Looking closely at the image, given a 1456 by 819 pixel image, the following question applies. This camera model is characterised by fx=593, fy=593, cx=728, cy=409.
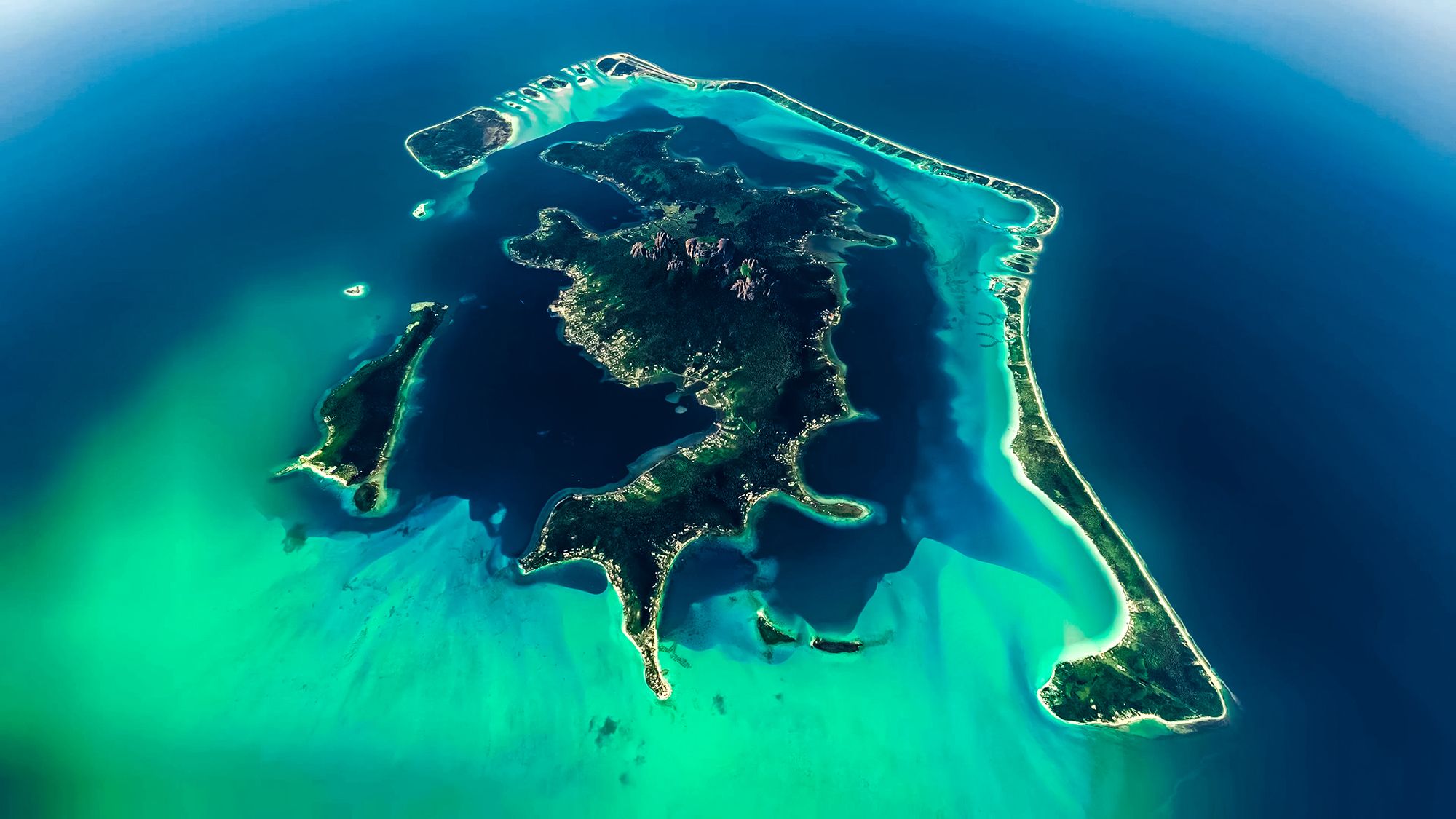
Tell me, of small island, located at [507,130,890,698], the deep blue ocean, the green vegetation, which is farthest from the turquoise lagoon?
small island, located at [507,130,890,698]

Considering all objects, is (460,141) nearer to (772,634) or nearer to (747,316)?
(747,316)

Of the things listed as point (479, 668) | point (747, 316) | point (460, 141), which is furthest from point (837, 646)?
point (460, 141)

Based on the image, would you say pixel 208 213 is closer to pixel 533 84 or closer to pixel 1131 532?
pixel 533 84

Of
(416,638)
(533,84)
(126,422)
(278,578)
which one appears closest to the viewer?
(416,638)

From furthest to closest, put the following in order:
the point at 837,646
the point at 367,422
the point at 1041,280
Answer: the point at 1041,280
the point at 367,422
the point at 837,646

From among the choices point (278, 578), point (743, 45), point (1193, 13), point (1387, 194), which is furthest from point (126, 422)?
point (1193, 13)

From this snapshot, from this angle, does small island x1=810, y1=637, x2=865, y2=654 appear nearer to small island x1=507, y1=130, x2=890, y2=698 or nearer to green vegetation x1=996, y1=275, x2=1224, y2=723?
small island x1=507, y1=130, x2=890, y2=698
